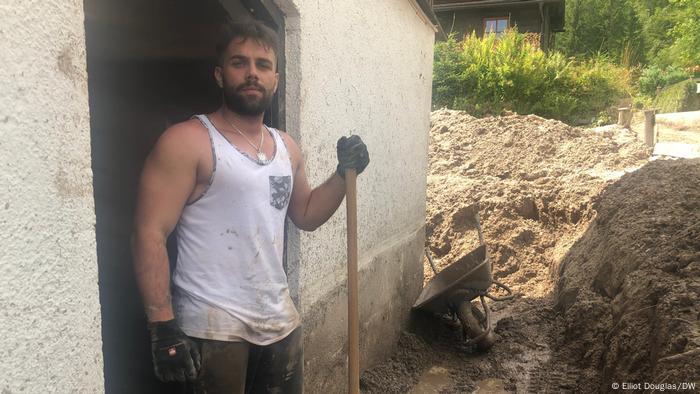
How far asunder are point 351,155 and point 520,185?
20.9 feet

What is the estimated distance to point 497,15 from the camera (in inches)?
880

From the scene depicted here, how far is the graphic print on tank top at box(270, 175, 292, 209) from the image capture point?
7.08 ft

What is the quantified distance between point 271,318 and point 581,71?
18.3 metres

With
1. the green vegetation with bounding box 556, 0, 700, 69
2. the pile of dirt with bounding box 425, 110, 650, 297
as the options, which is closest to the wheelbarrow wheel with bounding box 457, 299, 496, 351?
the pile of dirt with bounding box 425, 110, 650, 297

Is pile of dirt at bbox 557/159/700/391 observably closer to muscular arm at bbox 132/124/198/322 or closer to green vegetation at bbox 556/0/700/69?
muscular arm at bbox 132/124/198/322

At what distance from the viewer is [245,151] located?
211cm

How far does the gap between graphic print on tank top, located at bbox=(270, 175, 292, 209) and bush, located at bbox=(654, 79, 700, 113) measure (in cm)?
2167

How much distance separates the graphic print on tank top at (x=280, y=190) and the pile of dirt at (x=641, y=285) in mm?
2095

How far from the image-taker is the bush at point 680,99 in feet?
65.8

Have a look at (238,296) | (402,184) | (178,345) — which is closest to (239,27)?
(238,296)

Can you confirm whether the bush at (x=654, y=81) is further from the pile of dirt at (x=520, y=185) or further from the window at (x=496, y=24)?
the pile of dirt at (x=520, y=185)

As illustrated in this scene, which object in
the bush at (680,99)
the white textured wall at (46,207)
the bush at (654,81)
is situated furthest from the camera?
the bush at (654,81)

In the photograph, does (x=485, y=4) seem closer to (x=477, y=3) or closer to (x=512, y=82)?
(x=477, y=3)

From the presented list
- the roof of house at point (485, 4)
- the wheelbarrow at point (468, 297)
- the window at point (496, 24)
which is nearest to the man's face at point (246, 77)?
the wheelbarrow at point (468, 297)
